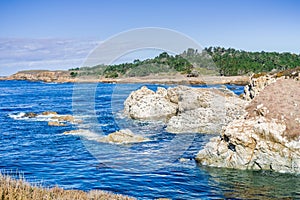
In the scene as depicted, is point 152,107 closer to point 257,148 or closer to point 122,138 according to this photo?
point 122,138

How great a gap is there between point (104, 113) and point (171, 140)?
18618mm

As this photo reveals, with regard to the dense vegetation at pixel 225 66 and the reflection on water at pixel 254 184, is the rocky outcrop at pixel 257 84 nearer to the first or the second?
the reflection on water at pixel 254 184

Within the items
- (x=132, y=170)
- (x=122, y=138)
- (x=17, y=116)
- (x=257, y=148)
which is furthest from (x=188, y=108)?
(x=17, y=116)

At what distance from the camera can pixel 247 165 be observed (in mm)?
20516

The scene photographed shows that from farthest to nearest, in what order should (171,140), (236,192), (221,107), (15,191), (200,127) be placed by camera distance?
(221,107) → (200,127) → (171,140) → (236,192) → (15,191)

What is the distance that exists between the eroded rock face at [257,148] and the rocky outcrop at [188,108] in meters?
6.79

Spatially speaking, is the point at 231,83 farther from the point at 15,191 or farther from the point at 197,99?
the point at 15,191

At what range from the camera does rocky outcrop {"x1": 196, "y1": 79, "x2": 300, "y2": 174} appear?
1994 centimetres

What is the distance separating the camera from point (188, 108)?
38000 mm

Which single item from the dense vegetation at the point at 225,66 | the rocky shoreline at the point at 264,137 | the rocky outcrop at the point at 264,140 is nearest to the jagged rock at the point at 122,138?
the rocky shoreline at the point at 264,137

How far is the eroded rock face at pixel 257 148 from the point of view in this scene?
19.8 meters

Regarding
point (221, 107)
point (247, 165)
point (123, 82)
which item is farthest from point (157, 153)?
point (123, 82)

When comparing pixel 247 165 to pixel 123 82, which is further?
pixel 123 82

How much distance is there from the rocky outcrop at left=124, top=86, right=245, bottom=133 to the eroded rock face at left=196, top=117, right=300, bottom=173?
6.79 m
